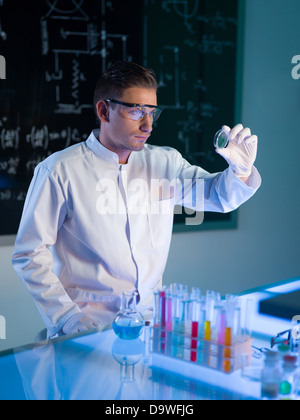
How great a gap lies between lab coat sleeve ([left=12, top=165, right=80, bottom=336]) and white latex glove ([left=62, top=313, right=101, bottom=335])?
19mm

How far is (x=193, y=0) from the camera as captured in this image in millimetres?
3857

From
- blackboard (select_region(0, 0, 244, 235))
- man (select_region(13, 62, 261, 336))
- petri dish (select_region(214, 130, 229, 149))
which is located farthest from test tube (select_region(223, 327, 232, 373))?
blackboard (select_region(0, 0, 244, 235))

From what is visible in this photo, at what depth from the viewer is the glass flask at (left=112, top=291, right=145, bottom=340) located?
5.08 ft

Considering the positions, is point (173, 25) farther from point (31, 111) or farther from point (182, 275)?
Result: point (182, 275)

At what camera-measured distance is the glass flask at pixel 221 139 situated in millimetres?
1986

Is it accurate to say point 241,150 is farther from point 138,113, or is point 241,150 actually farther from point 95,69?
point 95,69

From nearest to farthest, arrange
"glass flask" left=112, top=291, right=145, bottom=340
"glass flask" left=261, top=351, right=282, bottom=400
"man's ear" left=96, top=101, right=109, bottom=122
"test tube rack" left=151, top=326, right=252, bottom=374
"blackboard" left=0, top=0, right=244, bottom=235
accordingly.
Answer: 1. "glass flask" left=261, top=351, right=282, bottom=400
2. "test tube rack" left=151, top=326, right=252, bottom=374
3. "glass flask" left=112, top=291, right=145, bottom=340
4. "man's ear" left=96, top=101, right=109, bottom=122
5. "blackboard" left=0, top=0, right=244, bottom=235

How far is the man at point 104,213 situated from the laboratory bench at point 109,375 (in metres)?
0.46

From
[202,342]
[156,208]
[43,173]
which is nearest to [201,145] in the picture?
[156,208]

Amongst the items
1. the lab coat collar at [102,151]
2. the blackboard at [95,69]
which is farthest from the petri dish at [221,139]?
the blackboard at [95,69]

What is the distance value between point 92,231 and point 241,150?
0.66 metres

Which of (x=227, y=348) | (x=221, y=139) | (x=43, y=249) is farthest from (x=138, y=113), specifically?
(x=227, y=348)

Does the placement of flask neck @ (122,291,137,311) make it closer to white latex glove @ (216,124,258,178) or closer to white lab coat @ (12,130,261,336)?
white lab coat @ (12,130,261,336)

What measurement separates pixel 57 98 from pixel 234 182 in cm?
156
